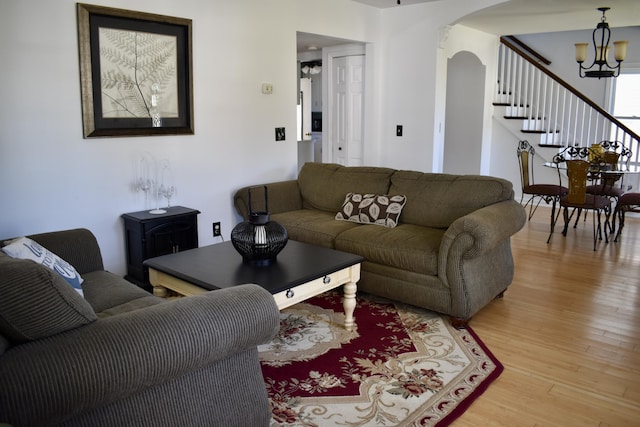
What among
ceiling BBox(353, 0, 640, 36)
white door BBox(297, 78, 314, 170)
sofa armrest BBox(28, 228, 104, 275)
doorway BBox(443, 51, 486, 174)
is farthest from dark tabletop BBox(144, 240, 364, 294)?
white door BBox(297, 78, 314, 170)

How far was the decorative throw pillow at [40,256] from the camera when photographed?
7.64 feet

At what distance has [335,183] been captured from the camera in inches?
185

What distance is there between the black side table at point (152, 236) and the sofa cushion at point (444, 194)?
168 centimetres

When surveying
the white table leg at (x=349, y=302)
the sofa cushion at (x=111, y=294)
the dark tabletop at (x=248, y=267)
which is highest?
the dark tabletop at (x=248, y=267)

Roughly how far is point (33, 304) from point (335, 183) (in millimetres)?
3344

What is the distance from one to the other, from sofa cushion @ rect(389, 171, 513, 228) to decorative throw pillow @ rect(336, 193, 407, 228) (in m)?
0.10

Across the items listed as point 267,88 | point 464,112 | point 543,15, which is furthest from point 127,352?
point 464,112

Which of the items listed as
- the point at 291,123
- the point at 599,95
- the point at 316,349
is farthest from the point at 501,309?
the point at 599,95

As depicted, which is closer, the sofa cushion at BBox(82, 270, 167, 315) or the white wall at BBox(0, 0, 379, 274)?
the sofa cushion at BBox(82, 270, 167, 315)

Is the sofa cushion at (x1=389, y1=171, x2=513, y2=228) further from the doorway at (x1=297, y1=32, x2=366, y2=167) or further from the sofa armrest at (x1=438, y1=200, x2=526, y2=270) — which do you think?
the doorway at (x1=297, y1=32, x2=366, y2=167)

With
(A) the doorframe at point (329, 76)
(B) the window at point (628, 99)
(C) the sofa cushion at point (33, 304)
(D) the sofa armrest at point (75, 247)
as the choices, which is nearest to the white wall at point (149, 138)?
(A) the doorframe at point (329, 76)

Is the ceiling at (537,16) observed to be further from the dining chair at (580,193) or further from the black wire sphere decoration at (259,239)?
the black wire sphere decoration at (259,239)

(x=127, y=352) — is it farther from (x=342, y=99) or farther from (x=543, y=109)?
(x=543, y=109)

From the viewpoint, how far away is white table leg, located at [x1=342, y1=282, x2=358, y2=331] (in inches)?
128
